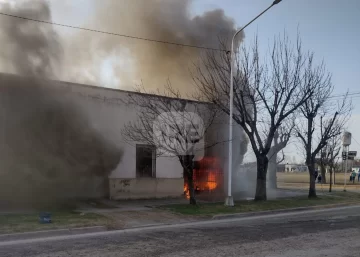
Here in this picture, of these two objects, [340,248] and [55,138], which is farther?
[55,138]

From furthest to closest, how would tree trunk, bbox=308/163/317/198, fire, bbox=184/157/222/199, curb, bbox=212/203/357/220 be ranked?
tree trunk, bbox=308/163/317/198 → fire, bbox=184/157/222/199 → curb, bbox=212/203/357/220

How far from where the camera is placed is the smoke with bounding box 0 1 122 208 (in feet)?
41.7

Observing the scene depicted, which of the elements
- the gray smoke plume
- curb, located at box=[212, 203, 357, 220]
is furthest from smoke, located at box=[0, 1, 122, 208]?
curb, located at box=[212, 203, 357, 220]

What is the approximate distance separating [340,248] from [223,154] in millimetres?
11706

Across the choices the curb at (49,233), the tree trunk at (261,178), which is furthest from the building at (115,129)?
the curb at (49,233)

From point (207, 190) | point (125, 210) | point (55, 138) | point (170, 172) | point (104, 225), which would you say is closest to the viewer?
point (104, 225)

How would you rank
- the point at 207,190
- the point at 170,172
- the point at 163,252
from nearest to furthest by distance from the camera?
the point at 163,252
the point at 170,172
the point at 207,190

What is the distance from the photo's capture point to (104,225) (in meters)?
9.54

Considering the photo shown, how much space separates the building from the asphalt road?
17.6 ft

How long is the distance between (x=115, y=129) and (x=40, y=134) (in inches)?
116

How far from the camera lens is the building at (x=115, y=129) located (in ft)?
42.7

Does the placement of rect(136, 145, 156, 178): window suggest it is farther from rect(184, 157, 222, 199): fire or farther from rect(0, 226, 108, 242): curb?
rect(0, 226, 108, 242): curb

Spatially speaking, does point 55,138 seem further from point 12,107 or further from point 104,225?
point 104,225

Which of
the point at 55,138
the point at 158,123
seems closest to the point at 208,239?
the point at 158,123
